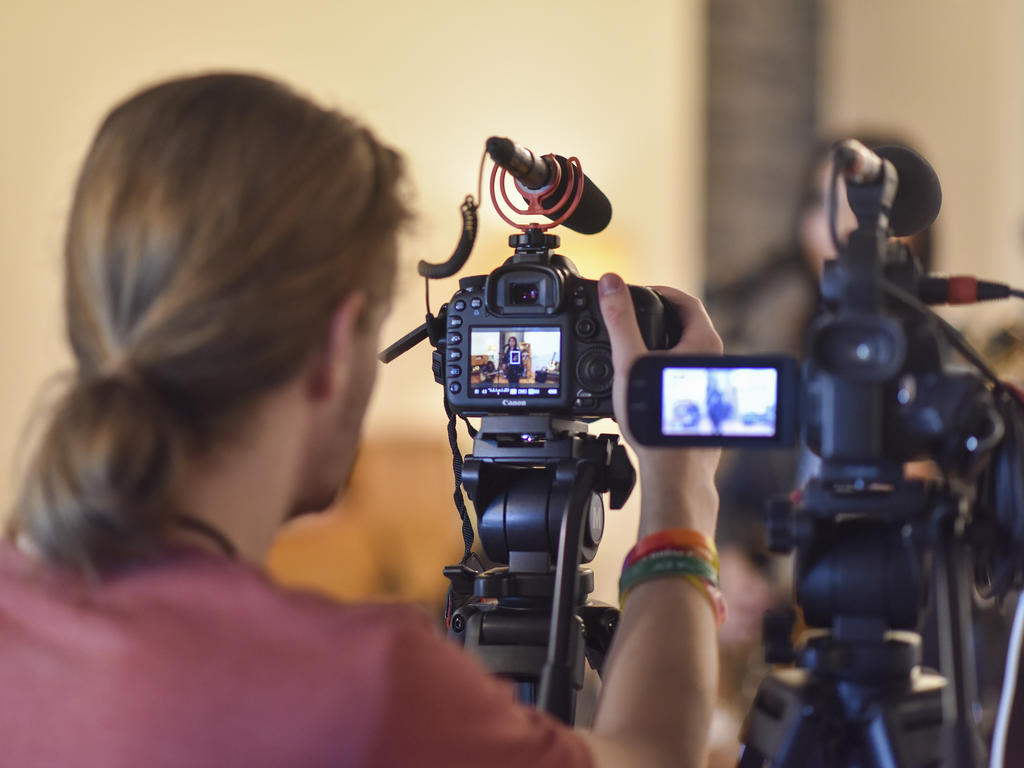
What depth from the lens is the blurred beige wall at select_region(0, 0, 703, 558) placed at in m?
2.85

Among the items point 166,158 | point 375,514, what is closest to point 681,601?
point 166,158

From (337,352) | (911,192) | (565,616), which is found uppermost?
(911,192)

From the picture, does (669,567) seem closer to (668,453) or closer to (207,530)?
(668,453)

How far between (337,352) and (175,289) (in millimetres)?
119

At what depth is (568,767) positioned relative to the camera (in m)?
0.71

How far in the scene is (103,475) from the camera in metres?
0.68

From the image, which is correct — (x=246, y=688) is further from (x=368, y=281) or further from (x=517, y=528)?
(x=517, y=528)

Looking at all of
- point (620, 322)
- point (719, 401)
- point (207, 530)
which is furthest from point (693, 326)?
point (207, 530)

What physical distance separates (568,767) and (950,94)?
452cm

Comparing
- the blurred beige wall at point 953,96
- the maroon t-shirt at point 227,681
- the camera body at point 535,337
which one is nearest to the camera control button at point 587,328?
the camera body at point 535,337

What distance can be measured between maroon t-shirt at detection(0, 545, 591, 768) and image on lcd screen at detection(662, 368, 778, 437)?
0.81 ft

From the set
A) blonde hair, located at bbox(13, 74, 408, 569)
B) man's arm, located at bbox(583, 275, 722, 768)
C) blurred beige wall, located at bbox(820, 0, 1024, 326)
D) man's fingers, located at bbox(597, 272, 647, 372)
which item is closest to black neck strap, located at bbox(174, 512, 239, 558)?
blonde hair, located at bbox(13, 74, 408, 569)

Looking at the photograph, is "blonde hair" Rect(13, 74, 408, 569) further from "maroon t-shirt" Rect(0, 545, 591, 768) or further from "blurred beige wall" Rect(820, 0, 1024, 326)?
"blurred beige wall" Rect(820, 0, 1024, 326)

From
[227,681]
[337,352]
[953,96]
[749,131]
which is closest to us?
[227,681]
